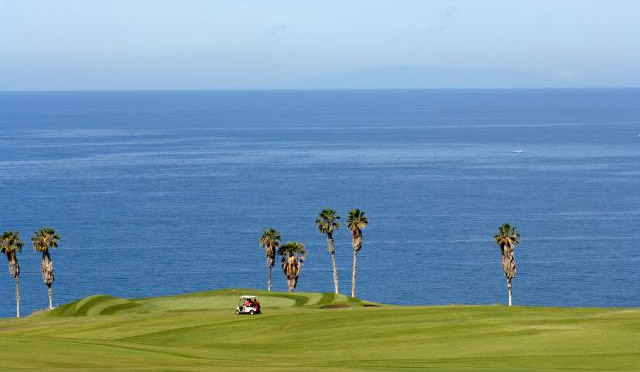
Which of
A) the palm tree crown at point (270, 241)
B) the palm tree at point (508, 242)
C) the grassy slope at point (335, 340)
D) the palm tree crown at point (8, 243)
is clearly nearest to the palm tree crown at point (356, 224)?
the palm tree crown at point (270, 241)

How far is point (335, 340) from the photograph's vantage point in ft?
166

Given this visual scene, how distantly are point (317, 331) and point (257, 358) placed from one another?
33.4 ft

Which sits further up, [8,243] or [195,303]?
[8,243]

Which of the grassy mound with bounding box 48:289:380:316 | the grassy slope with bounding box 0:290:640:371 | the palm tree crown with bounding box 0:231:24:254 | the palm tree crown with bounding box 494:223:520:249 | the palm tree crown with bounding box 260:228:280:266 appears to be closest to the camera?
the grassy slope with bounding box 0:290:640:371

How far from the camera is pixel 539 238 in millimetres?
146875

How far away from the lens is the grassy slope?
→ 4053 cm

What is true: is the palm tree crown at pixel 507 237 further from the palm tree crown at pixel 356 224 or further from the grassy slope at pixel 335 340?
the grassy slope at pixel 335 340

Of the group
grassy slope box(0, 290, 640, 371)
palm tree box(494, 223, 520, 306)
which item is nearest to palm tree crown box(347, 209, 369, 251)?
palm tree box(494, 223, 520, 306)

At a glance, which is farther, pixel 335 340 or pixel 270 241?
pixel 270 241

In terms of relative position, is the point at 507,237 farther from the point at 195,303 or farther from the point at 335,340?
the point at 335,340

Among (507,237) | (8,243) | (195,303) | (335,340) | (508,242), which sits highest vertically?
(8,243)

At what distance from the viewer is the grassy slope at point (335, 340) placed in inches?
1596

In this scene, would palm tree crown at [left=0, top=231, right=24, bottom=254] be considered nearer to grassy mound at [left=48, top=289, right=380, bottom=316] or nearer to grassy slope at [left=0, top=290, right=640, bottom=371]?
grassy mound at [left=48, top=289, right=380, bottom=316]

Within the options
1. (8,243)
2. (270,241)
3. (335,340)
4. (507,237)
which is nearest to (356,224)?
(270,241)
